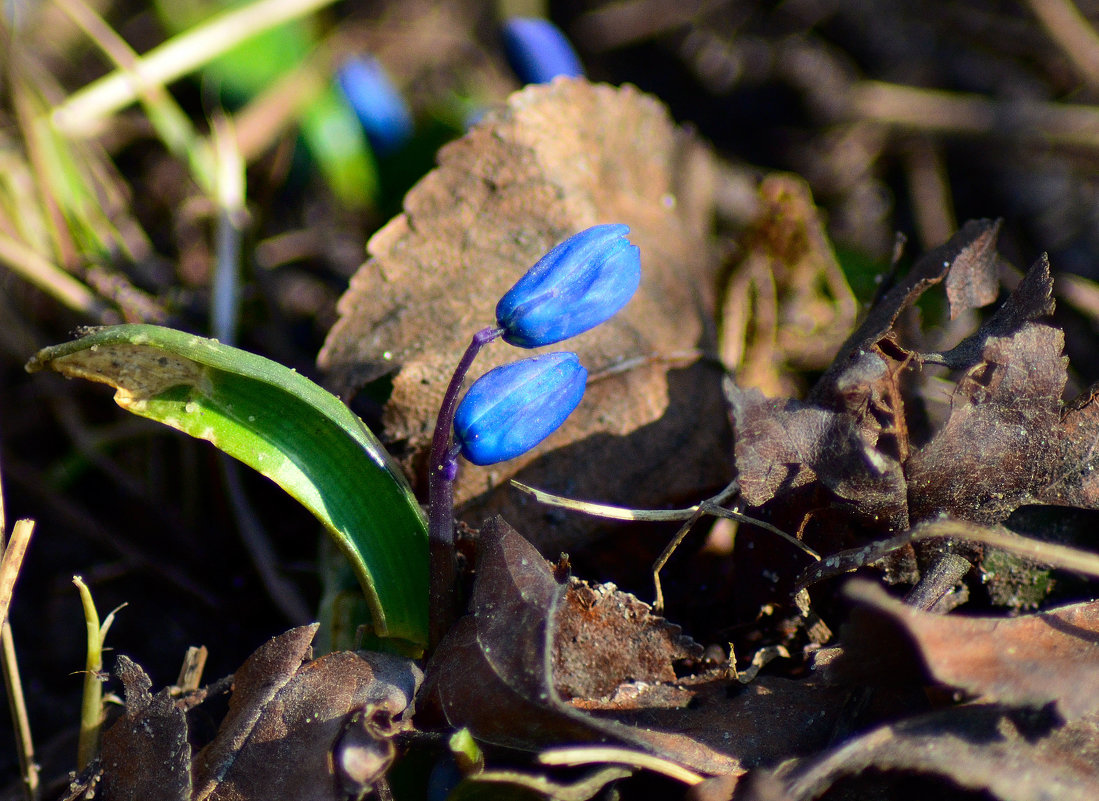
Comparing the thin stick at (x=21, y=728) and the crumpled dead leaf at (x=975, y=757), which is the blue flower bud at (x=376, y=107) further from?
the crumpled dead leaf at (x=975, y=757)

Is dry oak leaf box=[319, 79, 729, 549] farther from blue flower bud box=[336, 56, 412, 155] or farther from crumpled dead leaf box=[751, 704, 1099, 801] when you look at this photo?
blue flower bud box=[336, 56, 412, 155]

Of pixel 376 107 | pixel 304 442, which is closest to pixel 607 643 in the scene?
pixel 304 442

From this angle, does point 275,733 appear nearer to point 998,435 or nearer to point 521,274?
point 521,274

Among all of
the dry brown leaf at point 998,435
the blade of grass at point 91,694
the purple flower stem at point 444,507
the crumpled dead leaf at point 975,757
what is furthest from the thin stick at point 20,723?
the dry brown leaf at point 998,435

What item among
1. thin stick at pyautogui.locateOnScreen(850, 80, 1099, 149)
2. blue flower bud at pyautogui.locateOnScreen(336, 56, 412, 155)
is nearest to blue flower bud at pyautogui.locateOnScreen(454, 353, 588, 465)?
blue flower bud at pyautogui.locateOnScreen(336, 56, 412, 155)

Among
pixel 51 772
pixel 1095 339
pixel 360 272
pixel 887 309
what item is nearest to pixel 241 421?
pixel 360 272

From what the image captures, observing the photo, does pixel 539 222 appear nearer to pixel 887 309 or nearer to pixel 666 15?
pixel 887 309
